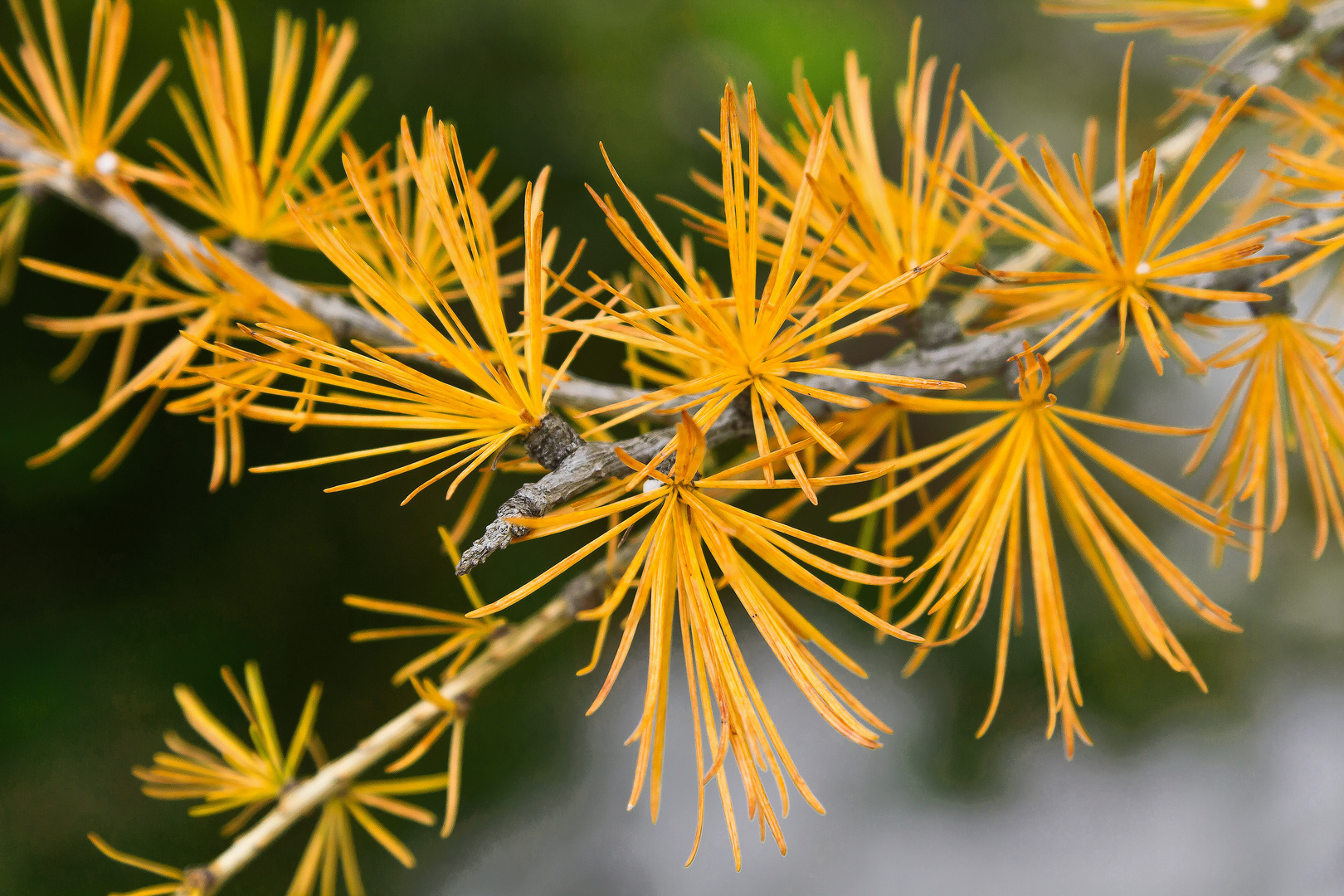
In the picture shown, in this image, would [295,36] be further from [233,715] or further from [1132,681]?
[1132,681]

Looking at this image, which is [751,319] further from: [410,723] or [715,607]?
[410,723]

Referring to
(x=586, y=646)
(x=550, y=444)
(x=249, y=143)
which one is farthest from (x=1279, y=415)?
(x=586, y=646)

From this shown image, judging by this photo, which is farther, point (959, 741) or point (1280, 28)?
point (959, 741)

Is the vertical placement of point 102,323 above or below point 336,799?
above

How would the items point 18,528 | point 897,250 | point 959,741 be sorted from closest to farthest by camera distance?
point 897,250, point 18,528, point 959,741

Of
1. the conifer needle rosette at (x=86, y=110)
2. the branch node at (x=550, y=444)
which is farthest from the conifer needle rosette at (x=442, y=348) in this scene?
the conifer needle rosette at (x=86, y=110)

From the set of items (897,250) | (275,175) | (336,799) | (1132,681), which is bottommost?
(1132,681)

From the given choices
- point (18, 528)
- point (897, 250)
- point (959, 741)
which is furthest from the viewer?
point (959, 741)

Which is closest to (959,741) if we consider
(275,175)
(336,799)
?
(336,799)

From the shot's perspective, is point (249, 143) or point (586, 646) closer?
point (249, 143)
